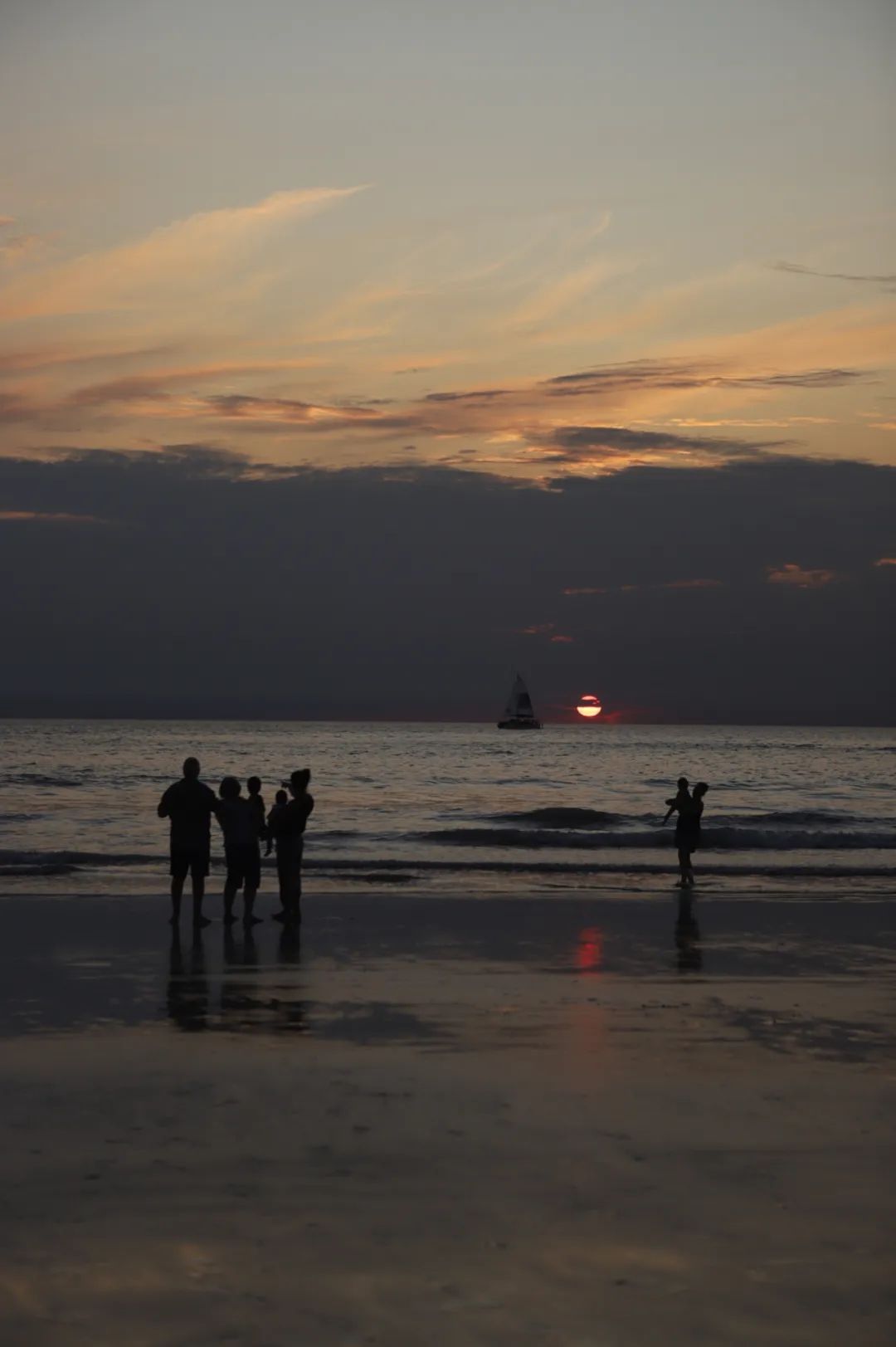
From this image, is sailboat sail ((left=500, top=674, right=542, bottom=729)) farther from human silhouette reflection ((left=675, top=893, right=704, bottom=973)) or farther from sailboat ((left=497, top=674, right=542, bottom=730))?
human silhouette reflection ((left=675, top=893, right=704, bottom=973))

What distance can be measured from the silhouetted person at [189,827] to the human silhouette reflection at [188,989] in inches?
46.1

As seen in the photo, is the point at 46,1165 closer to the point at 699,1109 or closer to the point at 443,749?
the point at 699,1109

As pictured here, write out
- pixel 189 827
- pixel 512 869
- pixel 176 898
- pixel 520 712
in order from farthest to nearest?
pixel 520 712 < pixel 512 869 < pixel 189 827 < pixel 176 898

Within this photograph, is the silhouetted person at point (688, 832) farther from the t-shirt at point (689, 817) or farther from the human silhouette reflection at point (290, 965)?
the human silhouette reflection at point (290, 965)

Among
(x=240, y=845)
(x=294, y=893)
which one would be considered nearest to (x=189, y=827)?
(x=240, y=845)

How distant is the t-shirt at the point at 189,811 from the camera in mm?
16766

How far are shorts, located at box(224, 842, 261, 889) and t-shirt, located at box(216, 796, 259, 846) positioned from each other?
0.14ft

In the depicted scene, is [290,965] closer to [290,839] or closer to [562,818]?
[290,839]

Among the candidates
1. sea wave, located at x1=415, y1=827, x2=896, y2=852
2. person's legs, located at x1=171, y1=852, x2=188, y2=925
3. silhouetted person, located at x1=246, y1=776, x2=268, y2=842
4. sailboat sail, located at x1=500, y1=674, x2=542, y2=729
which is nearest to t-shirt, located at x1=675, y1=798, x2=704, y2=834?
silhouetted person, located at x1=246, y1=776, x2=268, y2=842

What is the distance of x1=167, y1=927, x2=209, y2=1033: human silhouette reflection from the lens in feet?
35.9

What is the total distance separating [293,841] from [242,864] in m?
0.78

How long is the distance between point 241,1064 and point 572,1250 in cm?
394

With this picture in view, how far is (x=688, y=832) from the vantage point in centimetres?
2323

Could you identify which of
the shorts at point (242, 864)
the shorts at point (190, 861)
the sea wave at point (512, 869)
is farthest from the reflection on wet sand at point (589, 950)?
the sea wave at point (512, 869)
